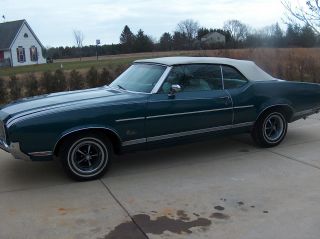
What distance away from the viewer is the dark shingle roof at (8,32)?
6188 cm

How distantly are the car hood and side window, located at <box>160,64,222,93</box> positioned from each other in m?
0.65

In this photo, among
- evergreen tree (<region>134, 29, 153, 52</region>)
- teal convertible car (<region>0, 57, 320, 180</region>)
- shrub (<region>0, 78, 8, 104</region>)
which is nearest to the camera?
teal convertible car (<region>0, 57, 320, 180</region>)

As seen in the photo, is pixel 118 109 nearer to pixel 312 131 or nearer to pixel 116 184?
pixel 116 184

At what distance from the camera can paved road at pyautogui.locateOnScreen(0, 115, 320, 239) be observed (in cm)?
422

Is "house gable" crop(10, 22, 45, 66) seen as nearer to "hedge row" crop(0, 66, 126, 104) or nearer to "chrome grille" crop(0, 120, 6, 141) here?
"hedge row" crop(0, 66, 126, 104)

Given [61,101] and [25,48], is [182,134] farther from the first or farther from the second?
[25,48]

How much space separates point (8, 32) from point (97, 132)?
62.6m

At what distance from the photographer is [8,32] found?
63531 millimetres

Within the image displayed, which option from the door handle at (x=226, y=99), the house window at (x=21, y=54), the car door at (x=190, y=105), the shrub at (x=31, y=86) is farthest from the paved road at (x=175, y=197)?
the house window at (x=21, y=54)

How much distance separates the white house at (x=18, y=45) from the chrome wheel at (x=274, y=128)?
193 feet

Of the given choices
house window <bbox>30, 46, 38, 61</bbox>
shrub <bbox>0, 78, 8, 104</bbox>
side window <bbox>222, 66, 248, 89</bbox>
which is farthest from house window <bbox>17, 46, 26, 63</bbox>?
side window <bbox>222, 66, 248, 89</bbox>

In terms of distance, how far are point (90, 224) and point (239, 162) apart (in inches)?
105

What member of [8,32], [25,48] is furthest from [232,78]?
[8,32]

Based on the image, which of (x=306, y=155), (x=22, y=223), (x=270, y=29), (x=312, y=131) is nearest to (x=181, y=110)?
(x=306, y=155)
